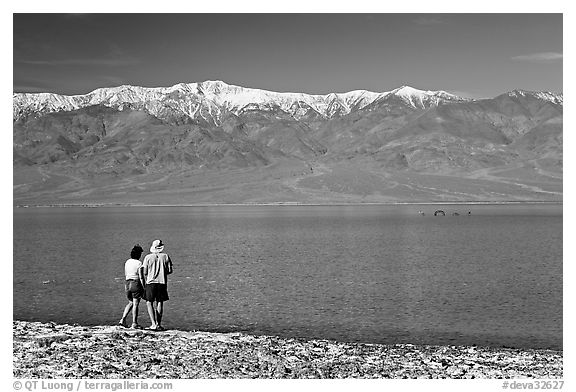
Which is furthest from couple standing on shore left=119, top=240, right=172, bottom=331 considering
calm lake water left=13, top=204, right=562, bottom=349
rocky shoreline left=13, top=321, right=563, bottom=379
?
calm lake water left=13, top=204, right=562, bottom=349

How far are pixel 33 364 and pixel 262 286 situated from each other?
2108 cm

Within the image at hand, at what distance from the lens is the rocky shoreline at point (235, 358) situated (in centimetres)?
1670

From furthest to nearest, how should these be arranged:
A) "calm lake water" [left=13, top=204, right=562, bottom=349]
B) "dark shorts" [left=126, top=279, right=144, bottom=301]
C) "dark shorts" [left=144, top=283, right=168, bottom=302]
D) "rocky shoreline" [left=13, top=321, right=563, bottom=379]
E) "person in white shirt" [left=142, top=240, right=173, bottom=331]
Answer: "calm lake water" [left=13, top=204, right=562, bottom=349]
"dark shorts" [left=126, top=279, right=144, bottom=301]
"dark shorts" [left=144, top=283, right=168, bottom=302]
"person in white shirt" [left=142, top=240, right=173, bottom=331]
"rocky shoreline" [left=13, top=321, right=563, bottom=379]

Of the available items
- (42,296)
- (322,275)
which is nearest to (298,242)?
(322,275)

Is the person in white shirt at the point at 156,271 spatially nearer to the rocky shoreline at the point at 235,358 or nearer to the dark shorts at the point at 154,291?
the dark shorts at the point at 154,291

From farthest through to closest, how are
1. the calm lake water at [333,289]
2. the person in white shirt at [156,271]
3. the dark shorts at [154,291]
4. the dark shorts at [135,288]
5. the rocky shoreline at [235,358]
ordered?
the calm lake water at [333,289], the dark shorts at [135,288], the dark shorts at [154,291], the person in white shirt at [156,271], the rocky shoreline at [235,358]

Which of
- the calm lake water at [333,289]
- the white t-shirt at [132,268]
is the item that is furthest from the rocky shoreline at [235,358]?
the calm lake water at [333,289]

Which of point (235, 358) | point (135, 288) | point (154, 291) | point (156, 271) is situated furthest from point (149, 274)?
point (235, 358)

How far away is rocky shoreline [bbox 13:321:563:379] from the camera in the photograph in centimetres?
1670

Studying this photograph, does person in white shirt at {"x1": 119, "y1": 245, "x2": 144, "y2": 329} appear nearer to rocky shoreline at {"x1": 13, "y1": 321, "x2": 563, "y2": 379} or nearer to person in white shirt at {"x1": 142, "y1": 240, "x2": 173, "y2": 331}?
person in white shirt at {"x1": 142, "y1": 240, "x2": 173, "y2": 331}

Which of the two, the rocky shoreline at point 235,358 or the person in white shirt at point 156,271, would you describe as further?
the person in white shirt at point 156,271

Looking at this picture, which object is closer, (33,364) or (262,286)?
(33,364)
